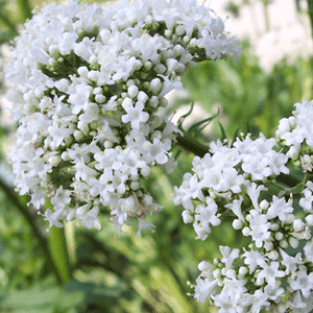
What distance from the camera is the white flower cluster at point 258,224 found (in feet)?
3.60

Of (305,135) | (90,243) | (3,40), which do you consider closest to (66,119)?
(305,135)

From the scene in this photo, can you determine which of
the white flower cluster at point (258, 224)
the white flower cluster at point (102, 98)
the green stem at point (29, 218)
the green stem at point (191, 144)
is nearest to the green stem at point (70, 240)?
the green stem at point (29, 218)

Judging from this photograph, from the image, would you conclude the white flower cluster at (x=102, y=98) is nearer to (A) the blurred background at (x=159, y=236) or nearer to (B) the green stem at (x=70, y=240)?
(A) the blurred background at (x=159, y=236)

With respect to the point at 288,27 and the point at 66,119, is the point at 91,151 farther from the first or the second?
the point at 288,27

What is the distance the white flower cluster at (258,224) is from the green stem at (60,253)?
5.24 ft

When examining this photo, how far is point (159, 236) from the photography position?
10.4 feet

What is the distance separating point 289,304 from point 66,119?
0.94 metres

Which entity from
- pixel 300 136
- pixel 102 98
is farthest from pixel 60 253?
pixel 300 136

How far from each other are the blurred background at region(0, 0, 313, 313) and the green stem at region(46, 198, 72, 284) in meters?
0.01

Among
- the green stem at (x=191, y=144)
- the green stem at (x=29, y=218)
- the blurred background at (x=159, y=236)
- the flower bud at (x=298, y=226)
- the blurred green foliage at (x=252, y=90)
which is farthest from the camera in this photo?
the blurred green foliage at (x=252, y=90)

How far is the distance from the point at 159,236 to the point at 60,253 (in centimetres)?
92

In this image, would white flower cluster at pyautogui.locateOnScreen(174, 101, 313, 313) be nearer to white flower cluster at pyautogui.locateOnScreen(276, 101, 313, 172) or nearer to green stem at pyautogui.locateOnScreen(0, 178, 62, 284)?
white flower cluster at pyautogui.locateOnScreen(276, 101, 313, 172)

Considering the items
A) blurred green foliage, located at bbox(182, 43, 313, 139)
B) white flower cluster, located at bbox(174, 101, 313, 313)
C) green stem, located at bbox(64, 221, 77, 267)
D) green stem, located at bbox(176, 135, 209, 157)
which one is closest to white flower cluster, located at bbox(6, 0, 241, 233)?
green stem, located at bbox(176, 135, 209, 157)

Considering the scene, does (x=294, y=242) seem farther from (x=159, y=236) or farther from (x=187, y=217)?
(x=159, y=236)
